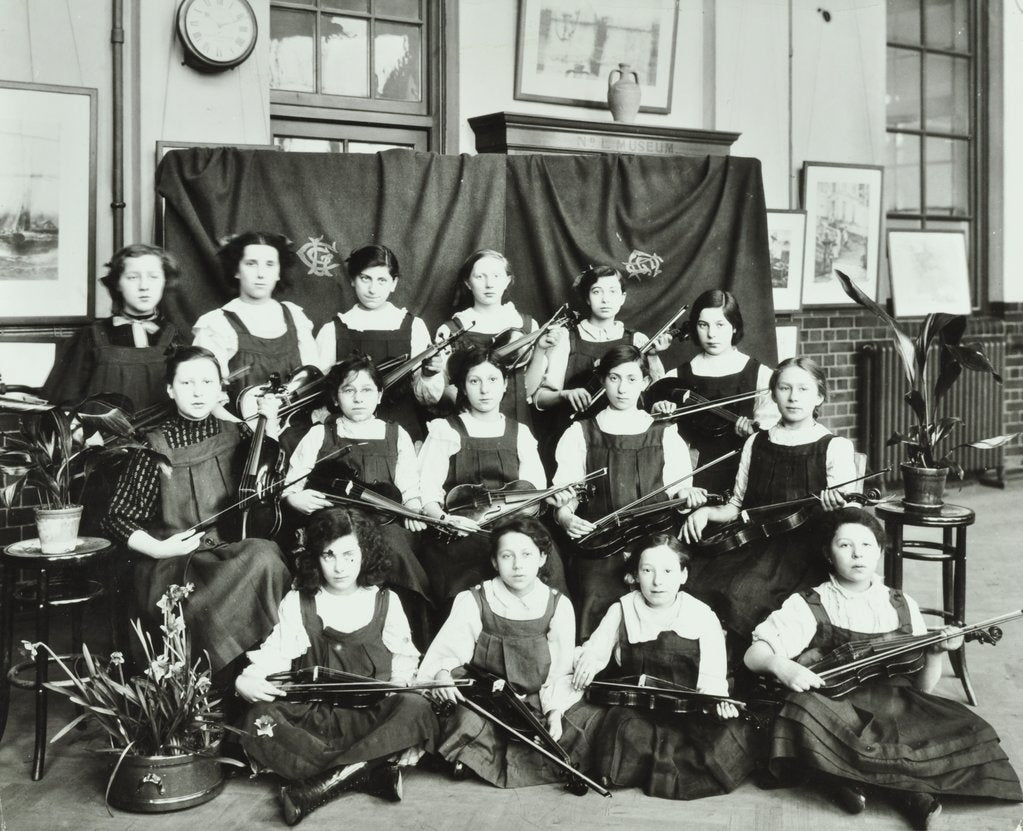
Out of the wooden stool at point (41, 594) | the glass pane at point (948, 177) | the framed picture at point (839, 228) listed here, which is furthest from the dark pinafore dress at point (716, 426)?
the glass pane at point (948, 177)

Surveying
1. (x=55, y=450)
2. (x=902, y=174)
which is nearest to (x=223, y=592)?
(x=55, y=450)

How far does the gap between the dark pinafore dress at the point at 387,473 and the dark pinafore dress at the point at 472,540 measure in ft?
0.20

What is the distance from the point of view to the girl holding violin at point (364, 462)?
3.23 m

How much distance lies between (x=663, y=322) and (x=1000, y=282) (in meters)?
3.59

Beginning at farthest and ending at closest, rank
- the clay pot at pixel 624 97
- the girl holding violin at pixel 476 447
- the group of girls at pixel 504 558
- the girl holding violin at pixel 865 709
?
the clay pot at pixel 624 97 < the girl holding violin at pixel 476 447 < the group of girls at pixel 504 558 < the girl holding violin at pixel 865 709

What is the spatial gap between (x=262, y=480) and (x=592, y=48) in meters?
3.28

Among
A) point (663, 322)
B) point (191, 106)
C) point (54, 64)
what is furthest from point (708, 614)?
point (54, 64)

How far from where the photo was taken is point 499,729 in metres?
2.89

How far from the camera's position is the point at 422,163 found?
4121 mm

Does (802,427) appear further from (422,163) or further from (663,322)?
(422,163)

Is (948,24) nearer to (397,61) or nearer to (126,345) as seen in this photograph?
(397,61)

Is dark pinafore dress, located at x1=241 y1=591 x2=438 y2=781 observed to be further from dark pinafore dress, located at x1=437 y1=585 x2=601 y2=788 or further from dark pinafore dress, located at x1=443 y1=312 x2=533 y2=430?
dark pinafore dress, located at x1=443 y1=312 x2=533 y2=430

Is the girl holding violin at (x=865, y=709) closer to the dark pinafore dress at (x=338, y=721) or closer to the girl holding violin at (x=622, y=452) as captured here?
the girl holding violin at (x=622, y=452)

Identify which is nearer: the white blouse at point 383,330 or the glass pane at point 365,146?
the white blouse at point 383,330
